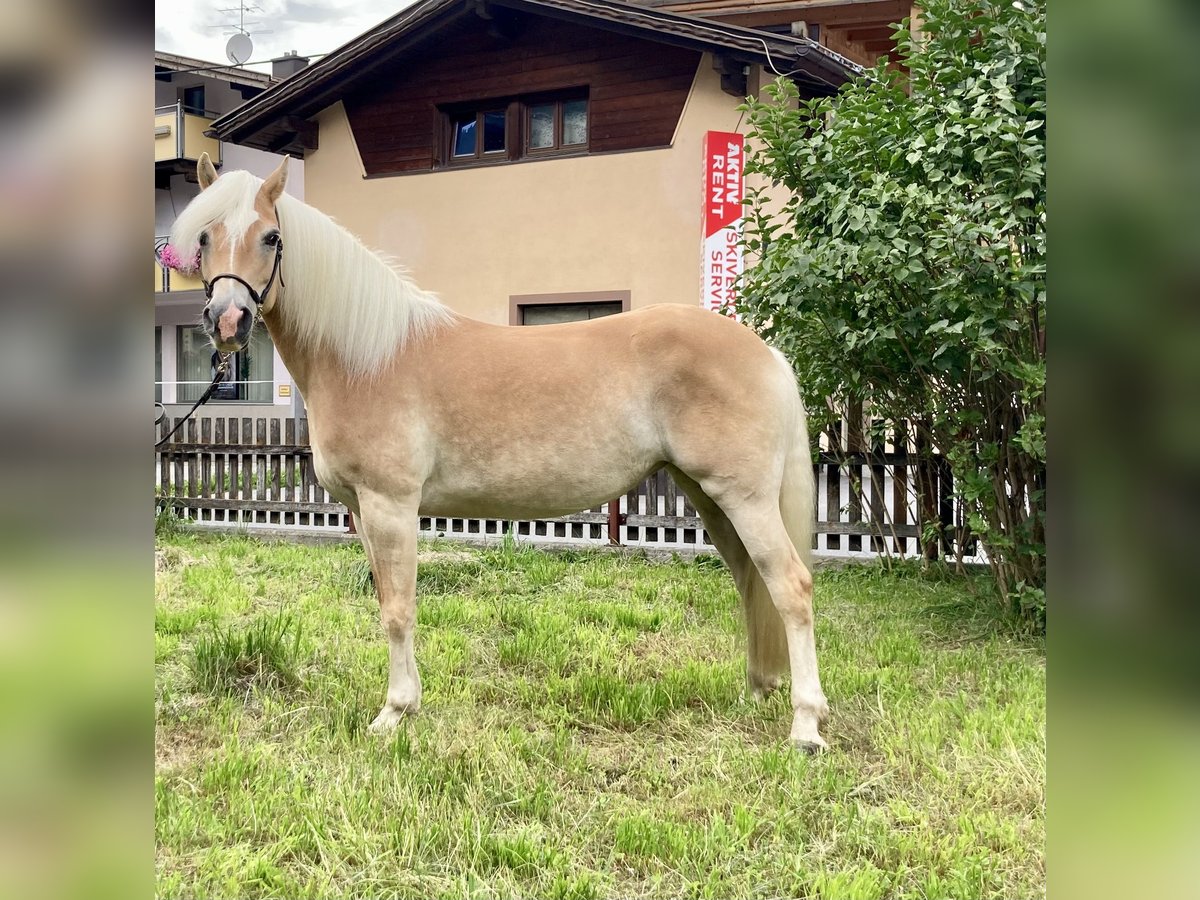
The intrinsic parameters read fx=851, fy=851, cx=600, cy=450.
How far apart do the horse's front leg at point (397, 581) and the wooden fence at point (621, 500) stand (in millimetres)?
1848

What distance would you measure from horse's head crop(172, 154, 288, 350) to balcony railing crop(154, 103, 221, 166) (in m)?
17.4

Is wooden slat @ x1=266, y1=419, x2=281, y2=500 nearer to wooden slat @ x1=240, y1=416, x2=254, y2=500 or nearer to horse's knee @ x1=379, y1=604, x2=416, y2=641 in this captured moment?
wooden slat @ x1=240, y1=416, x2=254, y2=500

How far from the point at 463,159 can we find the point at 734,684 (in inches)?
409

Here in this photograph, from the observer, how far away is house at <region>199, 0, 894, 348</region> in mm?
10547

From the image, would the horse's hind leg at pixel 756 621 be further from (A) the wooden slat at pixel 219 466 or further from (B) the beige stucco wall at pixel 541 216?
(A) the wooden slat at pixel 219 466

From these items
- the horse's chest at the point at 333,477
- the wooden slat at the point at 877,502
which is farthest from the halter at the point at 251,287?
the wooden slat at the point at 877,502

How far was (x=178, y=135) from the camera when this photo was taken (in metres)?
18.8

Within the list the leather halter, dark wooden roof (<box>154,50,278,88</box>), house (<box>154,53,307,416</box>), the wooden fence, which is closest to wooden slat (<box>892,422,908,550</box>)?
the wooden fence

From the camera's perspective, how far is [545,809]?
2.55 meters

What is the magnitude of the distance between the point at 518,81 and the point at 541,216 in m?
1.90

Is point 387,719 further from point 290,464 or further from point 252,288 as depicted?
point 290,464
